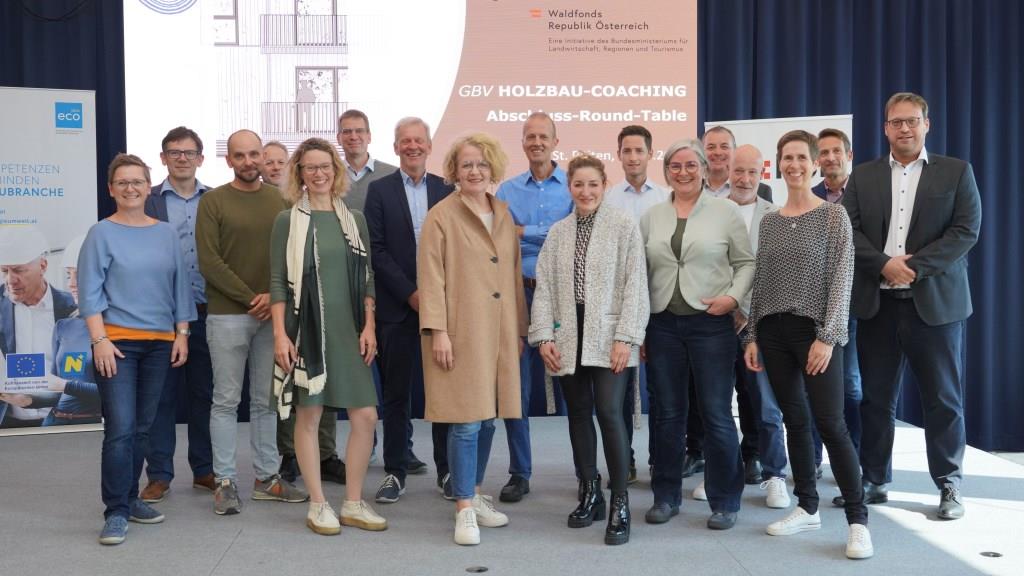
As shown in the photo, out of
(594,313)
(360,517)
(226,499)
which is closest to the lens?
(594,313)

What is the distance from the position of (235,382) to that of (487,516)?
1.19 m

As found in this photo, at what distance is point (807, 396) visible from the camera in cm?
338

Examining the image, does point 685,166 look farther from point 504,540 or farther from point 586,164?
point 504,540

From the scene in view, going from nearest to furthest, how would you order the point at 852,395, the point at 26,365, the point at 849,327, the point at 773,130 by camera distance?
1. the point at 852,395
2. the point at 849,327
3. the point at 26,365
4. the point at 773,130

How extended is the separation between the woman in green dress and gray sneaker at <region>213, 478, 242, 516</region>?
0.41 m

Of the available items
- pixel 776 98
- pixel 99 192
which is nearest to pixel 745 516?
pixel 776 98

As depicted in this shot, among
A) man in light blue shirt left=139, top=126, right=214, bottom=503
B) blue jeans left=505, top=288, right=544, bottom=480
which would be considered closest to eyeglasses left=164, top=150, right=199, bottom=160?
man in light blue shirt left=139, top=126, right=214, bottom=503

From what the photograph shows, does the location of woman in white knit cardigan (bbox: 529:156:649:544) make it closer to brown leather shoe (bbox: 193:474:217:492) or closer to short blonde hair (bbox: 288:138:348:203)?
short blonde hair (bbox: 288:138:348:203)

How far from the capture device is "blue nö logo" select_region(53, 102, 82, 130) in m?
5.55

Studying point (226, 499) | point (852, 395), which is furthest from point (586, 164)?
point (226, 499)

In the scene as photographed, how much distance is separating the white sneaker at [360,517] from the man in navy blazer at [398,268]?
0.34m

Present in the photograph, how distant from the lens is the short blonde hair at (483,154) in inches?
133

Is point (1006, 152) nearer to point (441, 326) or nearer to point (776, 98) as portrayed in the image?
point (776, 98)

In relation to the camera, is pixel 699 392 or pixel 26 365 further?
pixel 26 365
